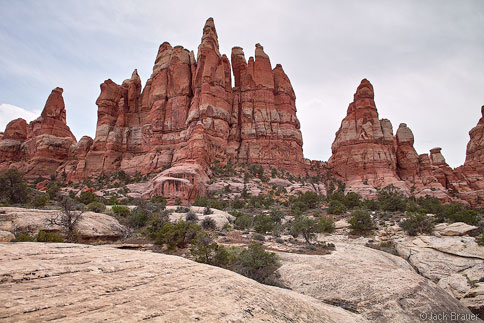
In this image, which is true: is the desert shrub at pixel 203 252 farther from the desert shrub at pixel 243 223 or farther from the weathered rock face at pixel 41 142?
the weathered rock face at pixel 41 142

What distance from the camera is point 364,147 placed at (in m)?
49.2

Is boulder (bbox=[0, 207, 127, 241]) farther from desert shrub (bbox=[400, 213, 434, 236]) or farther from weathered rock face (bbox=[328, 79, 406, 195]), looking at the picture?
weathered rock face (bbox=[328, 79, 406, 195])

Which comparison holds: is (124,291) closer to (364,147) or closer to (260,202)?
(260,202)

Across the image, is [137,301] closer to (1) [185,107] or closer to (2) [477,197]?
(1) [185,107]

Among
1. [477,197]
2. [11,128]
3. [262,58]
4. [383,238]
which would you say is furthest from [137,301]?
[11,128]

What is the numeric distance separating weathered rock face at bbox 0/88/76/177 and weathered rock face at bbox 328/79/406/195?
54.8m

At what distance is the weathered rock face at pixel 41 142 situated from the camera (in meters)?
48.4

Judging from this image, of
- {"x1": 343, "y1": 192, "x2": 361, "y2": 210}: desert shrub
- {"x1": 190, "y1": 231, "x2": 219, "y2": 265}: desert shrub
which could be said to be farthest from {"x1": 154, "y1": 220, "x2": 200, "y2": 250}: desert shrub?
{"x1": 343, "y1": 192, "x2": 361, "y2": 210}: desert shrub

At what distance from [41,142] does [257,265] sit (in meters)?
56.7

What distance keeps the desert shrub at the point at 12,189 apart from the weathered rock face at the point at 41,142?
1140 inches

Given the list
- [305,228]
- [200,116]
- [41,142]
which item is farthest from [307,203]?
[41,142]

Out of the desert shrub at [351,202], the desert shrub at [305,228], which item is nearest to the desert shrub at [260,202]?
the desert shrub at [351,202]

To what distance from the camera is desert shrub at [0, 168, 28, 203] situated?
869 inches

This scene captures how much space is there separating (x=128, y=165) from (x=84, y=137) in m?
12.8
